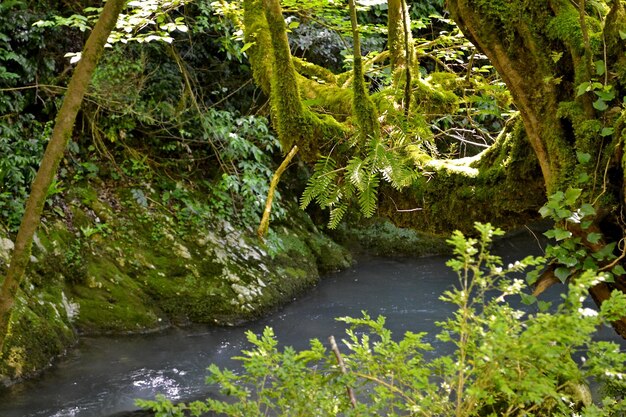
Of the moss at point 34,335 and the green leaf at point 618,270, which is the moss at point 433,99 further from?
the moss at point 34,335

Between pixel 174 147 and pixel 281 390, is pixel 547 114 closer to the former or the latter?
pixel 281 390

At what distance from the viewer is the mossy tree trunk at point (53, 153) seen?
1838mm

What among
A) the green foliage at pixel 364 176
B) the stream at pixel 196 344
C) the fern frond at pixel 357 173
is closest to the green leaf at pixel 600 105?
the green foliage at pixel 364 176

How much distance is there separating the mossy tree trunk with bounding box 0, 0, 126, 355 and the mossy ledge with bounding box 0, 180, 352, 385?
3.33 metres

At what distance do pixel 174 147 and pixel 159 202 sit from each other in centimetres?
76

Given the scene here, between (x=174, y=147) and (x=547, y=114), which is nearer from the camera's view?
(x=547, y=114)

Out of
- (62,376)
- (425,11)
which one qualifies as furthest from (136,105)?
(425,11)

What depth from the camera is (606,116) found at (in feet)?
8.18

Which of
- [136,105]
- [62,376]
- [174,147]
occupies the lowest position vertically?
[62,376]

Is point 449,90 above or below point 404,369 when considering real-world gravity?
above

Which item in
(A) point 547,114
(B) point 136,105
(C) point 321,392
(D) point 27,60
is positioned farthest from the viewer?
(B) point 136,105

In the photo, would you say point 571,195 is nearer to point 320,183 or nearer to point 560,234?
point 560,234

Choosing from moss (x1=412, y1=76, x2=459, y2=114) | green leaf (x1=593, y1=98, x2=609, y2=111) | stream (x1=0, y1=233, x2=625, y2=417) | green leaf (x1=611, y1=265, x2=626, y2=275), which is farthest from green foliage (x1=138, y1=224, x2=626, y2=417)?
stream (x1=0, y1=233, x2=625, y2=417)

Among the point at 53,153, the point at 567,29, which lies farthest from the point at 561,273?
the point at 53,153
